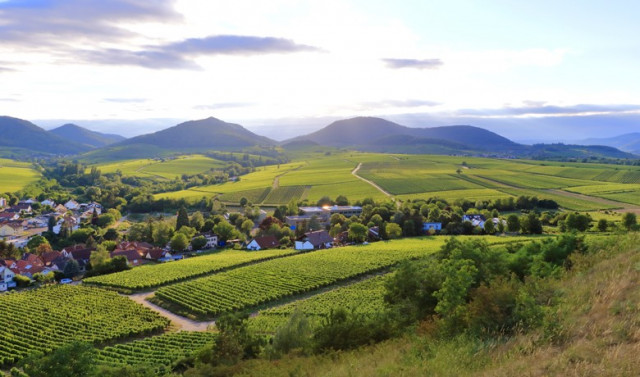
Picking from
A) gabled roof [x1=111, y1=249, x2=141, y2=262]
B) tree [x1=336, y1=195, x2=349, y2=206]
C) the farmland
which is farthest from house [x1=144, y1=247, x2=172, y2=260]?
the farmland

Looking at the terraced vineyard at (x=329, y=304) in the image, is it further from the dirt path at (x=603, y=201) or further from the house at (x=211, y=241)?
the dirt path at (x=603, y=201)

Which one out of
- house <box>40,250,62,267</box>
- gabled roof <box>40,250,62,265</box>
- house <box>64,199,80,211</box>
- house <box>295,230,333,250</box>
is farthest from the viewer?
house <box>64,199,80,211</box>

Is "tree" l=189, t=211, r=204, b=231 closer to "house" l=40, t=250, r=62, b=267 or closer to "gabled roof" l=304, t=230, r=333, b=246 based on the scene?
A: "gabled roof" l=304, t=230, r=333, b=246

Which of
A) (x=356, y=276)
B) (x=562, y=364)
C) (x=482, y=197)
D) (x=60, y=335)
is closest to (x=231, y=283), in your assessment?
(x=356, y=276)

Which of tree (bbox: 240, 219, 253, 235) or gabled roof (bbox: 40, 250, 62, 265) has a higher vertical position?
tree (bbox: 240, 219, 253, 235)

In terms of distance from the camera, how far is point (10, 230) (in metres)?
76.9

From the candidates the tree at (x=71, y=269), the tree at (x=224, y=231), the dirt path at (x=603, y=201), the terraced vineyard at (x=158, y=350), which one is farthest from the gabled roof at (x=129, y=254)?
the dirt path at (x=603, y=201)

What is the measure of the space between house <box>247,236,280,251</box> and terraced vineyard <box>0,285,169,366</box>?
2536 centimetres

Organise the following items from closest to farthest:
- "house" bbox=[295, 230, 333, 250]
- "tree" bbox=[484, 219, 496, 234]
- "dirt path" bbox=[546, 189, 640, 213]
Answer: "tree" bbox=[484, 219, 496, 234]
"house" bbox=[295, 230, 333, 250]
"dirt path" bbox=[546, 189, 640, 213]

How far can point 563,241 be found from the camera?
21.8 m

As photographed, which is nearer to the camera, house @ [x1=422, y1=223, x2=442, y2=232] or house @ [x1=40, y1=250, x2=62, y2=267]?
house @ [x1=40, y1=250, x2=62, y2=267]

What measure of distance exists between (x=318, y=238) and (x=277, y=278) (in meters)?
21.4

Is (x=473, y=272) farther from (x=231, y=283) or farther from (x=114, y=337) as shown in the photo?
(x=231, y=283)

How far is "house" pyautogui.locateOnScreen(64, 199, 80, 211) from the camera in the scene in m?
100
